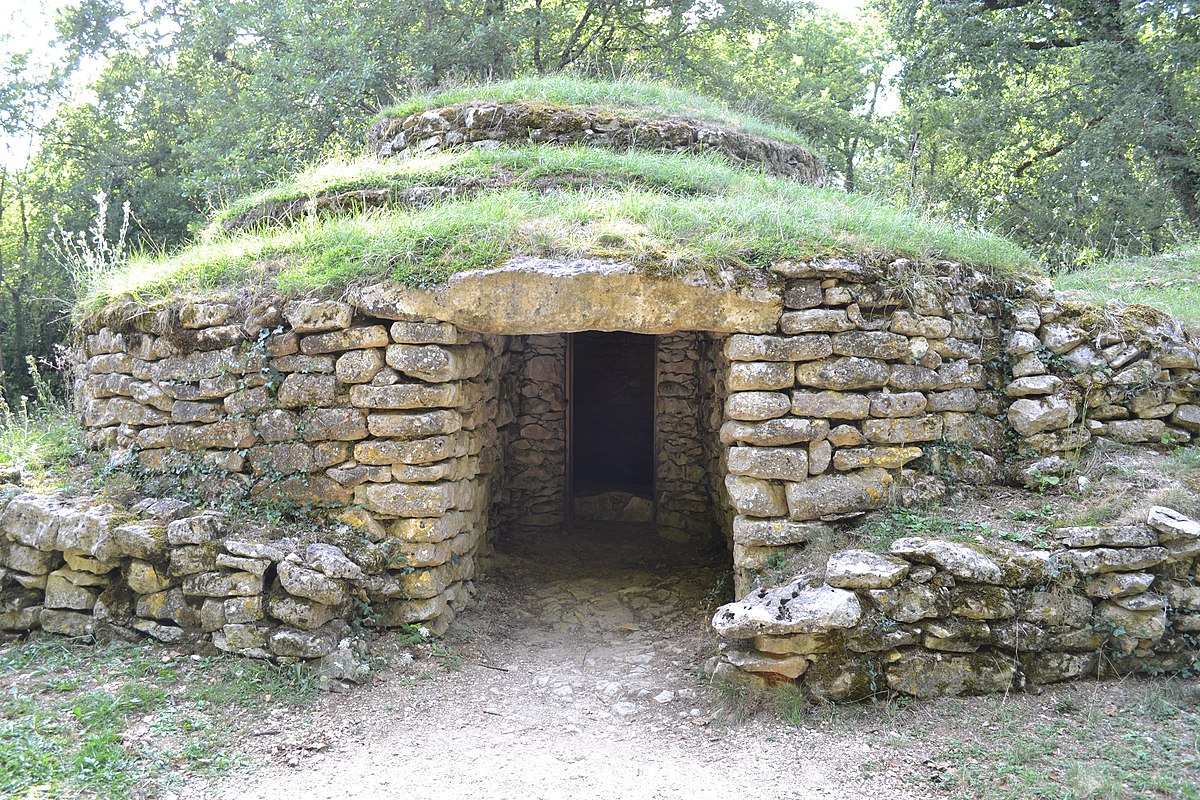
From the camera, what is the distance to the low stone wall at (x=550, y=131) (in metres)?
6.63

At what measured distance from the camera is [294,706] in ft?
11.6

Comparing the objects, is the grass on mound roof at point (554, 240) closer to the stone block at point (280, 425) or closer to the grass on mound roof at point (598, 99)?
the stone block at point (280, 425)

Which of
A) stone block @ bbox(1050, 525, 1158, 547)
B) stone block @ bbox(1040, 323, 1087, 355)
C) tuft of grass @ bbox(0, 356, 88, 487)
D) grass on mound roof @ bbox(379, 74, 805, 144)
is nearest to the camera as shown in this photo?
stone block @ bbox(1050, 525, 1158, 547)

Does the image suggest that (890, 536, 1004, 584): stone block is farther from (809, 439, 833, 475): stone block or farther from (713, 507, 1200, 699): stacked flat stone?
(809, 439, 833, 475): stone block

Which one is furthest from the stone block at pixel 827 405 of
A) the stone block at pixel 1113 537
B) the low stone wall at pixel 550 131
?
the low stone wall at pixel 550 131

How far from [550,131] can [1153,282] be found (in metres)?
5.14

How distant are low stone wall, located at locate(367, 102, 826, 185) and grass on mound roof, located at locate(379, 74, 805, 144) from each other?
21 cm

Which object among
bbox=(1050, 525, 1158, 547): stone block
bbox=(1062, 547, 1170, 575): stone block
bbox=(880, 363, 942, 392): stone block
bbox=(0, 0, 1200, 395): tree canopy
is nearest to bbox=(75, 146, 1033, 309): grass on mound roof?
bbox=(880, 363, 942, 392): stone block

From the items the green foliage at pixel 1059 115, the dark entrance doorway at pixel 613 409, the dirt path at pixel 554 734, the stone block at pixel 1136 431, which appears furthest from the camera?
the green foliage at pixel 1059 115

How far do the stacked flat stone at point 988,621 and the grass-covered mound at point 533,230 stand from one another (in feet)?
5.88

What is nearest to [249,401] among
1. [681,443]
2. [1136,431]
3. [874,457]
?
[874,457]

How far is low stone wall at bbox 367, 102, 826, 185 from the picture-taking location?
6.63 m

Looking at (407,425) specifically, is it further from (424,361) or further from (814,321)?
A: (814,321)

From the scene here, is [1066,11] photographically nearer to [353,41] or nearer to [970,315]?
[970,315]
